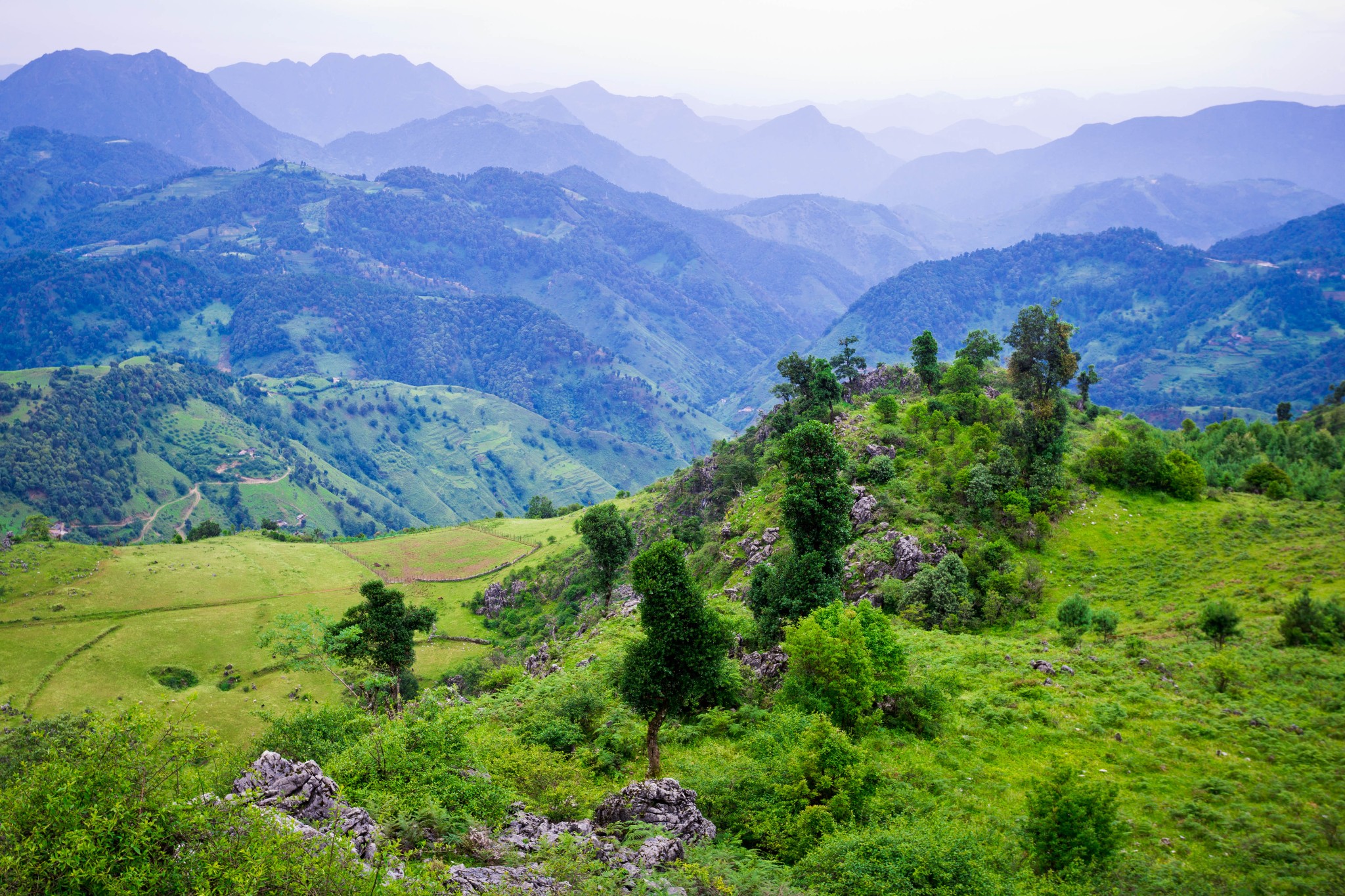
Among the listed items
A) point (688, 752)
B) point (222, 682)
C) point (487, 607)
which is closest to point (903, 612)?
point (688, 752)

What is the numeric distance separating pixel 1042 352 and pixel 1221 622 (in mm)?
32802

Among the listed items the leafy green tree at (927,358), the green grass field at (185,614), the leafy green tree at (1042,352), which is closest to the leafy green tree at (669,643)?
the leafy green tree at (1042,352)

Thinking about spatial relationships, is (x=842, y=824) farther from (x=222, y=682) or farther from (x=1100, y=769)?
(x=222, y=682)

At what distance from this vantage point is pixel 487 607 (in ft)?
303

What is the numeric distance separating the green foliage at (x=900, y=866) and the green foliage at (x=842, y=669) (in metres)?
7.61

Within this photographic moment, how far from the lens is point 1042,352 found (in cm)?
6072

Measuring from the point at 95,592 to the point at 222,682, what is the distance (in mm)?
29568

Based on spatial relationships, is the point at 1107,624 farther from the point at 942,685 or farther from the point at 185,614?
the point at 185,614

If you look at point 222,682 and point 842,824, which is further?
point 222,682

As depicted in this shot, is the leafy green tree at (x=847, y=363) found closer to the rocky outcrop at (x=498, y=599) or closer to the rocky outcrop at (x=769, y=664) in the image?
the rocky outcrop at (x=498, y=599)

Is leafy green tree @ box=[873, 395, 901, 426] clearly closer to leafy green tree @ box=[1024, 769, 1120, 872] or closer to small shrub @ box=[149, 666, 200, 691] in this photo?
leafy green tree @ box=[1024, 769, 1120, 872]

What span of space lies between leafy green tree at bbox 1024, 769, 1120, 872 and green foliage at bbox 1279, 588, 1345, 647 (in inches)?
760

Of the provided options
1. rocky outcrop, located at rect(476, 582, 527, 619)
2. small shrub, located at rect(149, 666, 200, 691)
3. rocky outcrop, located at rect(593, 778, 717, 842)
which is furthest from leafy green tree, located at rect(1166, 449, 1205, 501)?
small shrub, located at rect(149, 666, 200, 691)

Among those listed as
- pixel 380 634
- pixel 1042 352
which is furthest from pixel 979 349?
pixel 380 634
